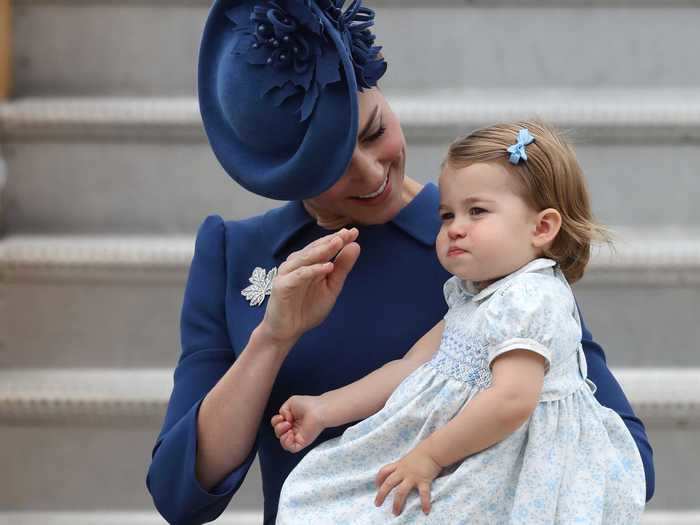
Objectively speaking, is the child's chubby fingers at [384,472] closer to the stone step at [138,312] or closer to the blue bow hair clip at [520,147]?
the blue bow hair clip at [520,147]

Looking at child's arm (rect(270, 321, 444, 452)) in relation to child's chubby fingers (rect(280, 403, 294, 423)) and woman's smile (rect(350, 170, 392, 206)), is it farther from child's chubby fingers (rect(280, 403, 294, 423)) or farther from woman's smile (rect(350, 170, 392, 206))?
woman's smile (rect(350, 170, 392, 206))

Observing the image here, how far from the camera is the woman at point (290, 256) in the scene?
121 centimetres

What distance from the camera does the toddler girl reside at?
3.83ft

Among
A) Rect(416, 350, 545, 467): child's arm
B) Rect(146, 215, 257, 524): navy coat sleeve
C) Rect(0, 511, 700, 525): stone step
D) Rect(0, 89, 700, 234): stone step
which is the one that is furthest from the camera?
Rect(0, 89, 700, 234): stone step

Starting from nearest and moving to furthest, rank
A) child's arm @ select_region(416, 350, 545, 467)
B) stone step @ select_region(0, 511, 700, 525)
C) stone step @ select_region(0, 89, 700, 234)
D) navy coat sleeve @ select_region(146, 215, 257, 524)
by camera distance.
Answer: child's arm @ select_region(416, 350, 545, 467) → navy coat sleeve @ select_region(146, 215, 257, 524) → stone step @ select_region(0, 511, 700, 525) → stone step @ select_region(0, 89, 700, 234)

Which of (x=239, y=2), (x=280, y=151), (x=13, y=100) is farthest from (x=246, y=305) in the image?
(x=13, y=100)

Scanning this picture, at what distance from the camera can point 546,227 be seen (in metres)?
1.26

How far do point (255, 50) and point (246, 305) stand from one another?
36 centimetres

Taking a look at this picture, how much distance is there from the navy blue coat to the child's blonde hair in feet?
0.48

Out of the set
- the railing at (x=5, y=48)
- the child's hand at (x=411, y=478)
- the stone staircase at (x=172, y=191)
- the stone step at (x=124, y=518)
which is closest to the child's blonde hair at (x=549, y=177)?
the child's hand at (x=411, y=478)

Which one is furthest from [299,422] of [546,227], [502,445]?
[546,227]

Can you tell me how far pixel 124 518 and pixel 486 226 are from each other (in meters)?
1.33

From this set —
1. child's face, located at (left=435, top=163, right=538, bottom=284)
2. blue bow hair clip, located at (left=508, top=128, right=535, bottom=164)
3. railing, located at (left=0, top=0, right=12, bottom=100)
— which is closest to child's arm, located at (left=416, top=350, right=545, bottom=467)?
child's face, located at (left=435, top=163, right=538, bottom=284)

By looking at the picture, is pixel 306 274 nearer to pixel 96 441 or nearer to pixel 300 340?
pixel 300 340
